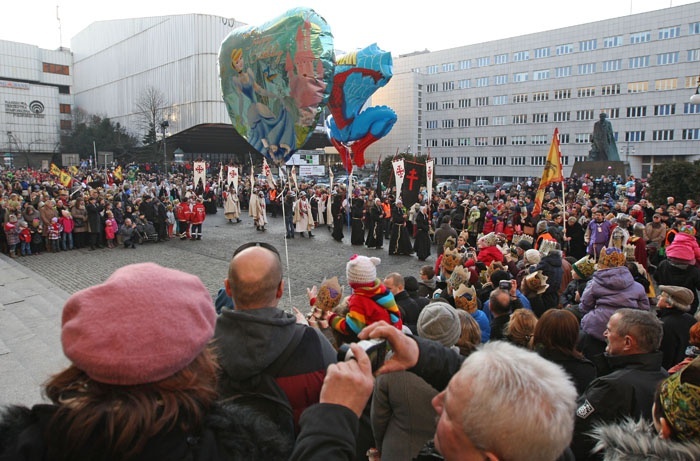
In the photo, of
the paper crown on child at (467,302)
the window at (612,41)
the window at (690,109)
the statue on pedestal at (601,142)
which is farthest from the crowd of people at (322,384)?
the window at (612,41)

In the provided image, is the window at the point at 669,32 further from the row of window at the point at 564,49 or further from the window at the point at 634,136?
the window at the point at 634,136

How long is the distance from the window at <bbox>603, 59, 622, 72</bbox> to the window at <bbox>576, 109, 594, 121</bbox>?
5335 millimetres

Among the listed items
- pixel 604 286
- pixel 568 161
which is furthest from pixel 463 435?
pixel 568 161

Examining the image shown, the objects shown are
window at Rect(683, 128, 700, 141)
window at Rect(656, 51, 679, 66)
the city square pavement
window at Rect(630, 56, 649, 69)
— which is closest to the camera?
the city square pavement

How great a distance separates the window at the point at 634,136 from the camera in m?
59.5

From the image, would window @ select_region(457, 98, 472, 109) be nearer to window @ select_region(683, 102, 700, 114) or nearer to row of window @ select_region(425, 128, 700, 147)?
row of window @ select_region(425, 128, 700, 147)

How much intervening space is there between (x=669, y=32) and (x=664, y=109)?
8929mm

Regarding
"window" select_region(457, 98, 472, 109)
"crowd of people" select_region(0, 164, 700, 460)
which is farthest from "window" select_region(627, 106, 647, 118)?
"crowd of people" select_region(0, 164, 700, 460)

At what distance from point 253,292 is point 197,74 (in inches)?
2265

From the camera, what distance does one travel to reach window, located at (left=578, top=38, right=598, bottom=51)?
6248 centimetres

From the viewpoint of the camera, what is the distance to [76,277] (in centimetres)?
1157

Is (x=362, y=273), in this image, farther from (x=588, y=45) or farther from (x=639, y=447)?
(x=588, y=45)

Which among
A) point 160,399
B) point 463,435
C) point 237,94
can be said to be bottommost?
point 463,435

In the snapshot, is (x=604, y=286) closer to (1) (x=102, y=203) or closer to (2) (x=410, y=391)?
(2) (x=410, y=391)
